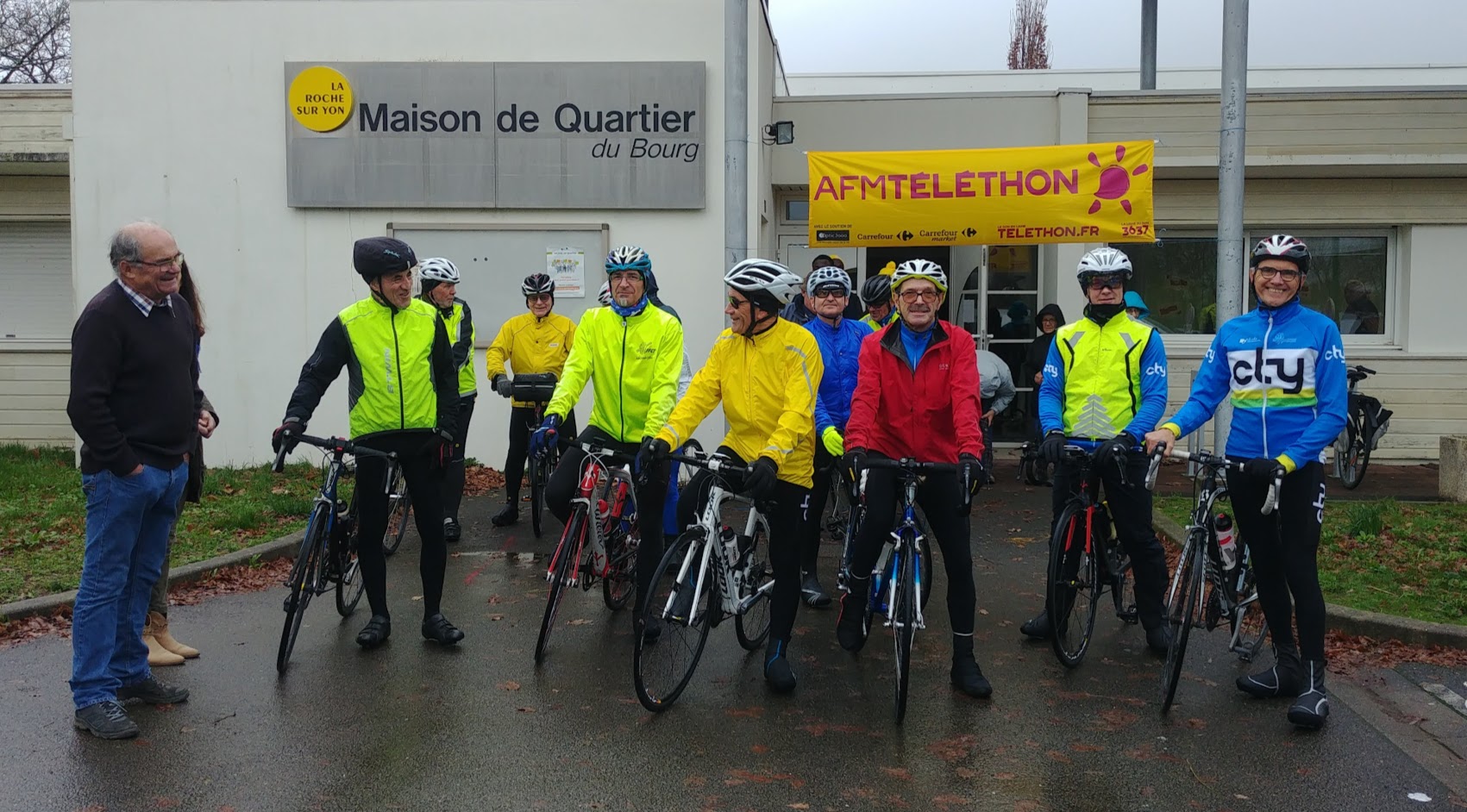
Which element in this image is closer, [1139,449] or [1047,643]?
[1139,449]

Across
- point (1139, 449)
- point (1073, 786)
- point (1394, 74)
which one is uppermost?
point (1394, 74)

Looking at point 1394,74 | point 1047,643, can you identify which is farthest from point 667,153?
point 1394,74

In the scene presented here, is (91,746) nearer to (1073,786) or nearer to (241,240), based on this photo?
(1073,786)

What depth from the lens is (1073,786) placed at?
474 cm

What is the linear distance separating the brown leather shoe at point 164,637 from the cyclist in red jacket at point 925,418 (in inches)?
134

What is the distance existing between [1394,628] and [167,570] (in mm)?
6407

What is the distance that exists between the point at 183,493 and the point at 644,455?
228 centimetres

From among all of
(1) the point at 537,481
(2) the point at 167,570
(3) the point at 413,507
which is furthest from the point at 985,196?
(2) the point at 167,570

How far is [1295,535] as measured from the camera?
561 centimetres

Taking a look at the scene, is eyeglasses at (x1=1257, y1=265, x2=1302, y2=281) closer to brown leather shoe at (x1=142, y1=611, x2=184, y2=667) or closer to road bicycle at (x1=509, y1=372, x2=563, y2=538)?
road bicycle at (x1=509, y1=372, x2=563, y2=538)

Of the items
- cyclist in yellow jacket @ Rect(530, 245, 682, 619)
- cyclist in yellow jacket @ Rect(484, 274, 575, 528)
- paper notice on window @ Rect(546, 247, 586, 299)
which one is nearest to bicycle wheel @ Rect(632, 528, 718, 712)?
cyclist in yellow jacket @ Rect(530, 245, 682, 619)

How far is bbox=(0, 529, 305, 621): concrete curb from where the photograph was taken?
7176mm

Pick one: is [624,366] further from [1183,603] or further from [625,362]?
[1183,603]

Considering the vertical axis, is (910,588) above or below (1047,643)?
above
